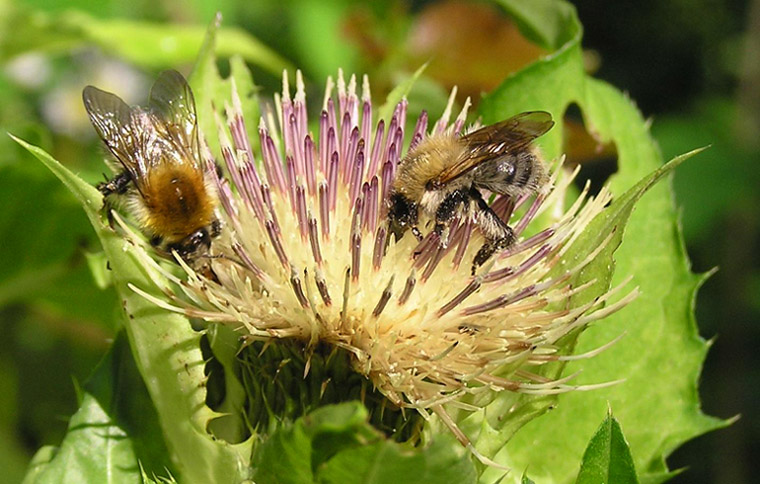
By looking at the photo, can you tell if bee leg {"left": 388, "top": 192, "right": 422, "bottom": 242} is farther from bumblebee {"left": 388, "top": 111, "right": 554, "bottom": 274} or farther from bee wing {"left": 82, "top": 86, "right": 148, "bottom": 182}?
bee wing {"left": 82, "top": 86, "right": 148, "bottom": 182}

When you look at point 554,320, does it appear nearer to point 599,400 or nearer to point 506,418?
point 506,418

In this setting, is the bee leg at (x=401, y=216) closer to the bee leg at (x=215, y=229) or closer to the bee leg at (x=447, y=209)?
the bee leg at (x=447, y=209)

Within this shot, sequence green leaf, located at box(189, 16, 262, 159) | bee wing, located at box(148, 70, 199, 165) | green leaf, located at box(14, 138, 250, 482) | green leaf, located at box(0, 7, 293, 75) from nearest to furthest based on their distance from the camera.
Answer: green leaf, located at box(14, 138, 250, 482) → bee wing, located at box(148, 70, 199, 165) → green leaf, located at box(189, 16, 262, 159) → green leaf, located at box(0, 7, 293, 75)

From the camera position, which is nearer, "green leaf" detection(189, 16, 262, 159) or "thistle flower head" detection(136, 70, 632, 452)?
"thistle flower head" detection(136, 70, 632, 452)

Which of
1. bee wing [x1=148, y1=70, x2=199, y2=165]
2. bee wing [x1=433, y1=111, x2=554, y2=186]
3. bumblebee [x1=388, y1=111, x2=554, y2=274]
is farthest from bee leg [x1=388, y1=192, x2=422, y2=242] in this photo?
bee wing [x1=148, y1=70, x2=199, y2=165]

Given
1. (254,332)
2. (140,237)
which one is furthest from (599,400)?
(140,237)

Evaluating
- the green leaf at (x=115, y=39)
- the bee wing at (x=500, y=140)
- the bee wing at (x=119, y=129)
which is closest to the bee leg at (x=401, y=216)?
the bee wing at (x=500, y=140)

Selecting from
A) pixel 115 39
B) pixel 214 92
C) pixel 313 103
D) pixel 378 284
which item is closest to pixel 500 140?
pixel 378 284
